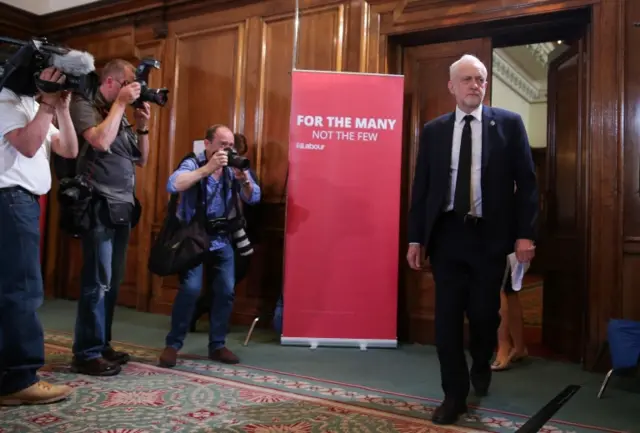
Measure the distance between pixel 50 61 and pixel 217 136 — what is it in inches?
38.3

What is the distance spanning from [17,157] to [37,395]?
2.83ft

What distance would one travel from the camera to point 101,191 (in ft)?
7.87

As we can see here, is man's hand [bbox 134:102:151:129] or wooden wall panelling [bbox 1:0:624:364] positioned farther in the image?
wooden wall panelling [bbox 1:0:624:364]

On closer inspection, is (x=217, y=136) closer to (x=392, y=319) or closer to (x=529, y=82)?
(x=392, y=319)

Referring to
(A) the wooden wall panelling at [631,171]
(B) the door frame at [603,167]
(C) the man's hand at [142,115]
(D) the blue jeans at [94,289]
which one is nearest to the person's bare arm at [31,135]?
(D) the blue jeans at [94,289]

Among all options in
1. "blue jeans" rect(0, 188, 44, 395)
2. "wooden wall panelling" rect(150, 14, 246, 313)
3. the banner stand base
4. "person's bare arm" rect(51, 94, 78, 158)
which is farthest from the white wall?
"blue jeans" rect(0, 188, 44, 395)

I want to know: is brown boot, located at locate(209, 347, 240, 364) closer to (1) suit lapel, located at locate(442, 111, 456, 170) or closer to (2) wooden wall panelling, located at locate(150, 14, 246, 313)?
(1) suit lapel, located at locate(442, 111, 456, 170)

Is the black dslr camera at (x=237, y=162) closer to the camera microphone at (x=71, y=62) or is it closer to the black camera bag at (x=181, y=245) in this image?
the black camera bag at (x=181, y=245)

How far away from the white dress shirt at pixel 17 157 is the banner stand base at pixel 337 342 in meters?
1.70

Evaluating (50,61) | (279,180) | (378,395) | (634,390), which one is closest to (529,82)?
(279,180)

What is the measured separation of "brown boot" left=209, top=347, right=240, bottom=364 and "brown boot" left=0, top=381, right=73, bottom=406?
0.82m

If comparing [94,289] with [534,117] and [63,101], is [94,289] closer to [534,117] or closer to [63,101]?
[63,101]

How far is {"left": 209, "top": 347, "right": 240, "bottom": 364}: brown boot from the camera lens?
8.96 feet

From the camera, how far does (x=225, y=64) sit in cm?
419
